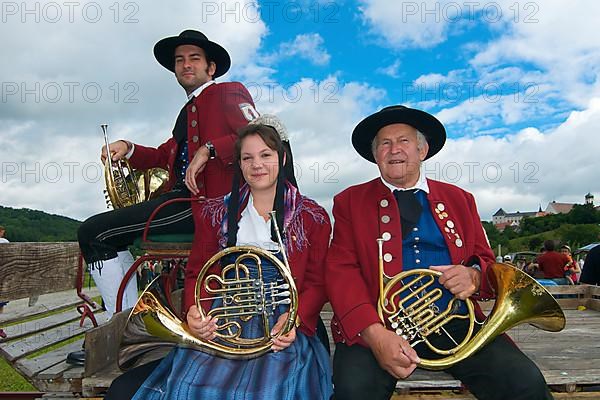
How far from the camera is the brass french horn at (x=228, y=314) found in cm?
230

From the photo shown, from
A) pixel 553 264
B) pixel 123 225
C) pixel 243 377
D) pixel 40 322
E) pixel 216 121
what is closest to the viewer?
pixel 243 377

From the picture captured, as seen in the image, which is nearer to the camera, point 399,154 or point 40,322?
point 399,154

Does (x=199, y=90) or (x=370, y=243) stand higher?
(x=199, y=90)

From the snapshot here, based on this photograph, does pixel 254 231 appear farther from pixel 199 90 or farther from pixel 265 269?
pixel 199 90

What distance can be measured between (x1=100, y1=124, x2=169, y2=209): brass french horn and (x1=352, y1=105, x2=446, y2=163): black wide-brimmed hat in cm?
167

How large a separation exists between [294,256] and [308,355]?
511 millimetres

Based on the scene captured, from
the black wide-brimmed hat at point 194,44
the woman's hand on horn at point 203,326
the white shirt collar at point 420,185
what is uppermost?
the black wide-brimmed hat at point 194,44

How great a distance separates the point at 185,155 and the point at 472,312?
225 cm

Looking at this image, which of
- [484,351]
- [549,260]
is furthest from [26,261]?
[549,260]

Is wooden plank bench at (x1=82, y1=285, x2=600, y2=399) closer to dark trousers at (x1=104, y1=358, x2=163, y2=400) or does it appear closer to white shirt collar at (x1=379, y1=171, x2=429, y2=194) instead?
dark trousers at (x1=104, y1=358, x2=163, y2=400)

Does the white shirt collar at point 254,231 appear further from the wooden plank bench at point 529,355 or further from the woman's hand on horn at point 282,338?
the wooden plank bench at point 529,355

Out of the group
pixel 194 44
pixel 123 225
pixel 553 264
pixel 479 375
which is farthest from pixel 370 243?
pixel 553 264

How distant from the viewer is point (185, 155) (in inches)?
144

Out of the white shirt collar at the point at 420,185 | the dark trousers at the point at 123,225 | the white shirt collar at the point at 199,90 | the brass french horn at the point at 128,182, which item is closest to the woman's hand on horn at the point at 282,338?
the white shirt collar at the point at 420,185
